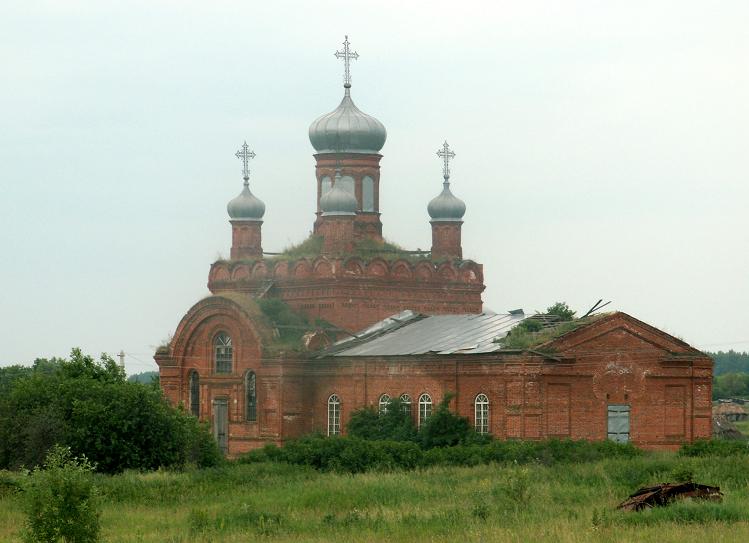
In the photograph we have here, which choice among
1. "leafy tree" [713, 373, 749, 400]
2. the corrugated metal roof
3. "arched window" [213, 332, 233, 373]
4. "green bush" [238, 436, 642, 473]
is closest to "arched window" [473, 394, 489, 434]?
the corrugated metal roof

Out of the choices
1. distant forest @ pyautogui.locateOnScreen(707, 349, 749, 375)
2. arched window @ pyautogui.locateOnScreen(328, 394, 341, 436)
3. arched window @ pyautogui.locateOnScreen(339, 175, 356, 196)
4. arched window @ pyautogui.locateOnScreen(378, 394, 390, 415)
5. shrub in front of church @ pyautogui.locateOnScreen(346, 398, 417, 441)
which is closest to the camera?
shrub in front of church @ pyautogui.locateOnScreen(346, 398, 417, 441)

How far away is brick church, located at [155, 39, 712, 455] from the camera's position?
39.1 meters

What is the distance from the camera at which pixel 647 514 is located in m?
23.3

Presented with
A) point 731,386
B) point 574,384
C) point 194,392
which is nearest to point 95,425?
point 574,384

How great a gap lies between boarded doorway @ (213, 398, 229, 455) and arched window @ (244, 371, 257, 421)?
800 millimetres

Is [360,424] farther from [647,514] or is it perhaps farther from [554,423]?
[647,514]

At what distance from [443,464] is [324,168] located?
15.5 meters

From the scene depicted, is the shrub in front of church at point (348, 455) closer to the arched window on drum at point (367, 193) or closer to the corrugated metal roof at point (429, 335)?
the corrugated metal roof at point (429, 335)

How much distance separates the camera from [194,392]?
1875 inches

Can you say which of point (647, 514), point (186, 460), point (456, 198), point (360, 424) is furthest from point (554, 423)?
point (647, 514)

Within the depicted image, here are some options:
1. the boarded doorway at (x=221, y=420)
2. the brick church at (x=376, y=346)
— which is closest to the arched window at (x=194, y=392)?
the brick church at (x=376, y=346)

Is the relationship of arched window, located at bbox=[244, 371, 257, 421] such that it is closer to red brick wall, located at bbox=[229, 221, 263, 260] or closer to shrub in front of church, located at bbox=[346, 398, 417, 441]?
shrub in front of church, located at bbox=[346, 398, 417, 441]

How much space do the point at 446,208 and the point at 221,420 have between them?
355 inches

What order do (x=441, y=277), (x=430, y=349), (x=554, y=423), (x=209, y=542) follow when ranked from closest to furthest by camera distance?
(x=209, y=542), (x=554, y=423), (x=430, y=349), (x=441, y=277)
